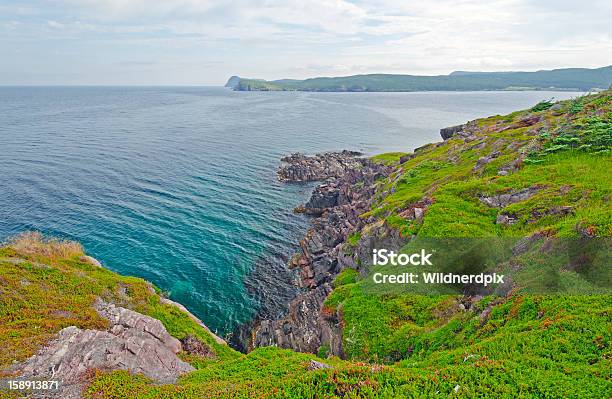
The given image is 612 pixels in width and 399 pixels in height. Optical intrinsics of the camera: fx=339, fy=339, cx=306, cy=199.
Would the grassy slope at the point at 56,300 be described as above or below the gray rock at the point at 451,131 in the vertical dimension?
below

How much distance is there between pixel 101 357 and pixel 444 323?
22.4 metres

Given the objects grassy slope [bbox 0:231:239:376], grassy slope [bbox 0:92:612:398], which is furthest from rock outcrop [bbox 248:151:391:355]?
grassy slope [bbox 0:231:239:376]

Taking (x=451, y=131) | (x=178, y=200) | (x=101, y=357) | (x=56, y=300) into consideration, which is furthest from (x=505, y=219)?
(x=451, y=131)

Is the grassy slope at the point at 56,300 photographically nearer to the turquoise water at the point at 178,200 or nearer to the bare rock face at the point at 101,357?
the bare rock face at the point at 101,357

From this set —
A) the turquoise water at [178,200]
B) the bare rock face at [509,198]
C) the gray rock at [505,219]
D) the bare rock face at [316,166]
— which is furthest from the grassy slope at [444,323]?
the bare rock face at [316,166]

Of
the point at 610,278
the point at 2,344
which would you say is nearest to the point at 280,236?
the point at 2,344

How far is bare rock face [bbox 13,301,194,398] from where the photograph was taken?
20141 mm

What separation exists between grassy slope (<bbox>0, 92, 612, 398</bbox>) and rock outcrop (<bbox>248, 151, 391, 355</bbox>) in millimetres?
2923

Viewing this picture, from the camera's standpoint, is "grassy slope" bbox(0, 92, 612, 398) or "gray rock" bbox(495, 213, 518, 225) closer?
"grassy slope" bbox(0, 92, 612, 398)

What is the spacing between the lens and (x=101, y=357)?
21.7 metres

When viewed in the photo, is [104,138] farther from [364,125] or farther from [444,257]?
[444,257]

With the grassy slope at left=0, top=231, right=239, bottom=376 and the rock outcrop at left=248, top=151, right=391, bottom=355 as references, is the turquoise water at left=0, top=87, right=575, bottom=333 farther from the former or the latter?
the grassy slope at left=0, top=231, right=239, bottom=376

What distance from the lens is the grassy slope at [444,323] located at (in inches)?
562

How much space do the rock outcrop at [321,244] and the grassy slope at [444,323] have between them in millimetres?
2923
